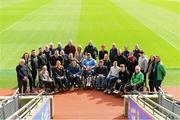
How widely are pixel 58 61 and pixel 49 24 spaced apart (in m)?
21.9

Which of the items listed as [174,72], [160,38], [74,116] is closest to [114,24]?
[160,38]

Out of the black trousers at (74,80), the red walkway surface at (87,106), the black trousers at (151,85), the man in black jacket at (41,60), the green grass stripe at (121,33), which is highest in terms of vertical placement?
the green grass stripe at (121,33)

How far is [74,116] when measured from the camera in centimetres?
1538

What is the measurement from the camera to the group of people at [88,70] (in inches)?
679

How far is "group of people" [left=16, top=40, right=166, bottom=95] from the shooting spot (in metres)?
17.2

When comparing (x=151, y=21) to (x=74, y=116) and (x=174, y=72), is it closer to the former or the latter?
(x=174, y=72)

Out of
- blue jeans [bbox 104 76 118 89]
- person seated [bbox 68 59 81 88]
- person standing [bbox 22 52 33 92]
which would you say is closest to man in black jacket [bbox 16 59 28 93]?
person standing [bbox 22 52 33 92]

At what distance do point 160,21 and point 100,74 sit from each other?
23.4 metres

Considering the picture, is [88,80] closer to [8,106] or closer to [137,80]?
[137,80]

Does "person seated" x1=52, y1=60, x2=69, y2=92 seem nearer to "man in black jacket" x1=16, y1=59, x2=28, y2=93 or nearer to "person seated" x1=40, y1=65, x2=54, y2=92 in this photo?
"person seated" x1=40, y1=65, x2=54, y2=92

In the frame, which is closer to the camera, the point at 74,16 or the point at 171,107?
the point at 171,107

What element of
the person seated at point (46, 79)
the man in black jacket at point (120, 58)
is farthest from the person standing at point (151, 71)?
the person seated at point (46, 79)

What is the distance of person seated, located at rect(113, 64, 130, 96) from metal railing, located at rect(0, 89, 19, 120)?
4.63 meters

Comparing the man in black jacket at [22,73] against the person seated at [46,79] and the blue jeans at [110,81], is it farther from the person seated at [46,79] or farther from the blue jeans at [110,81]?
the blue jeans at [110,81]
